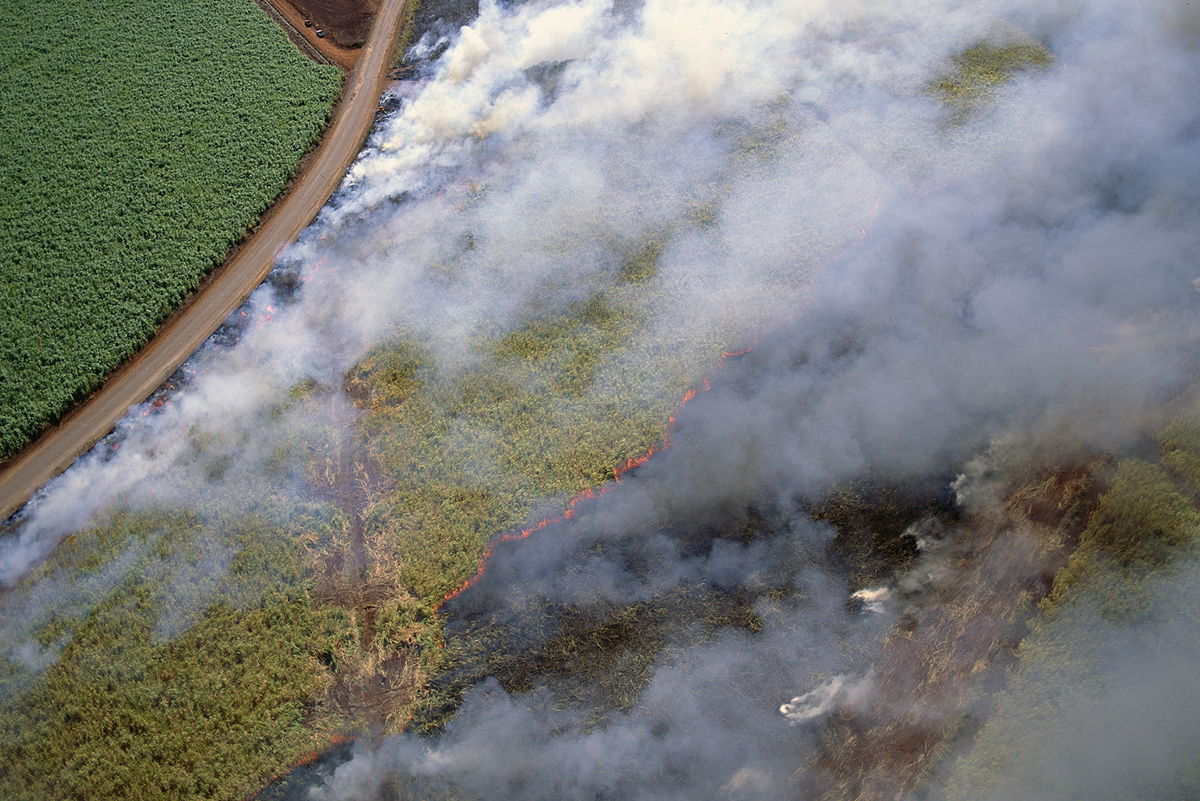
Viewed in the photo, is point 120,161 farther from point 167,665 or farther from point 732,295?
point 732,295

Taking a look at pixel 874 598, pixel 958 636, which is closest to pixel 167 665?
pixel 874 598

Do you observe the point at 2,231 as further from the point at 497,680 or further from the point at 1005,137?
the point at 1005,137

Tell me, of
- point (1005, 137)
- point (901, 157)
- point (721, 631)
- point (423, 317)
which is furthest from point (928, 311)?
point (423, 317)

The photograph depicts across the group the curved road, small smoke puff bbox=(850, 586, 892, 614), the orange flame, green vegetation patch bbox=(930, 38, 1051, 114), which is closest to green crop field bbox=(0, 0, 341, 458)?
the curved road

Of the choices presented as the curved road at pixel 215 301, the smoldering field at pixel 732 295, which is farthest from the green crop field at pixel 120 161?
the smoldering field at pixel 732 295

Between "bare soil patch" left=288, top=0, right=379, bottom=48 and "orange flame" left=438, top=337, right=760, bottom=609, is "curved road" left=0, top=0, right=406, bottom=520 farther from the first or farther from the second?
"orange flame" left=438, top=337, right=760, bottom=609

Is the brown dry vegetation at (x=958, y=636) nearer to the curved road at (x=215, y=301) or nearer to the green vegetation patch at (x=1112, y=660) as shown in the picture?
the green vegetation patch at (x=1112, y=660)
